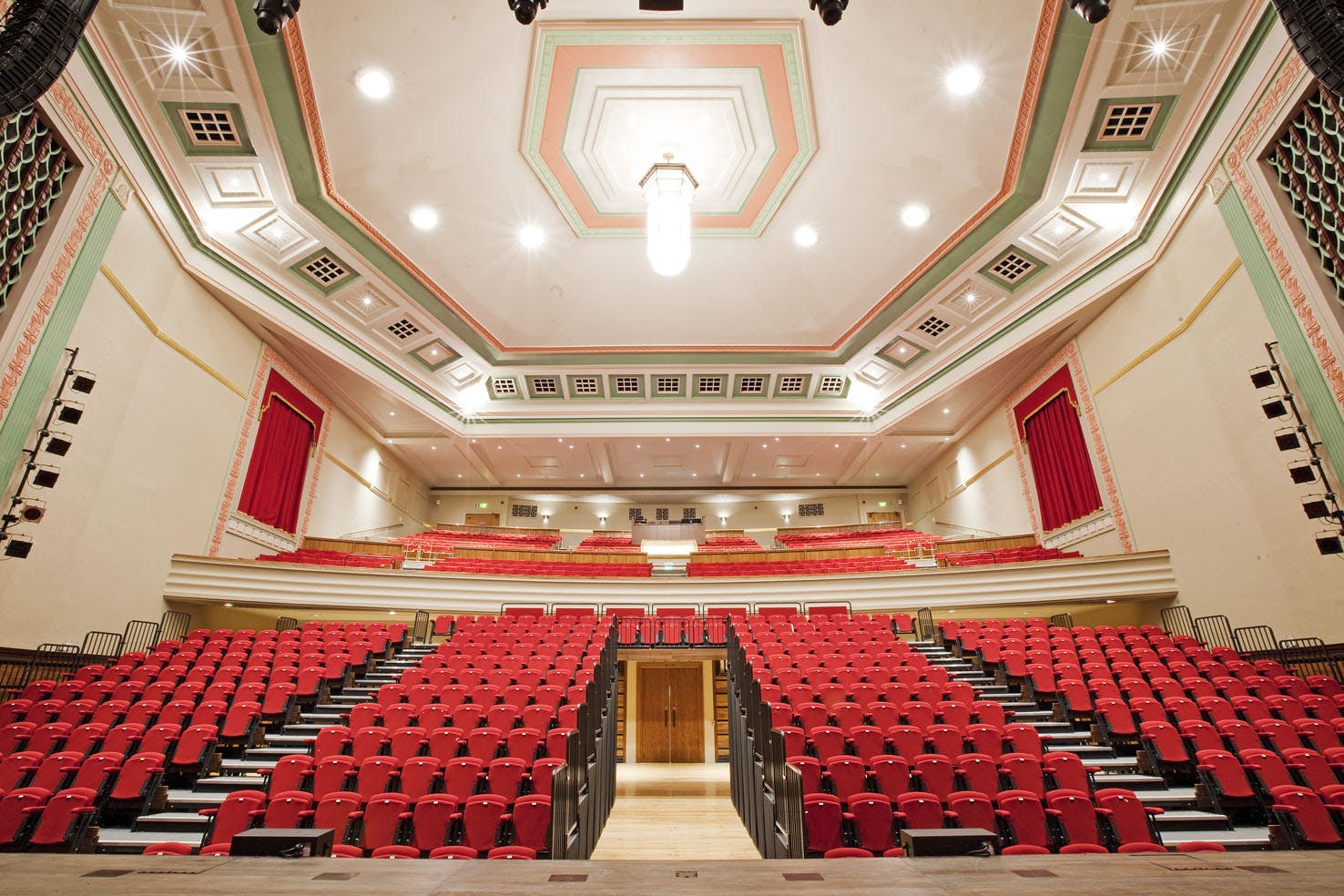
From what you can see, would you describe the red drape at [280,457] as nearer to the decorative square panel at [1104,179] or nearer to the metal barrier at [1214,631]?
the decorative square panel at [1104,179]

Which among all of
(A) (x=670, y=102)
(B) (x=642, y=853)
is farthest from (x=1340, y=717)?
(A) (x=670, y=102)

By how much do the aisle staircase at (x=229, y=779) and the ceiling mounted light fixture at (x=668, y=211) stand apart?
218 inches

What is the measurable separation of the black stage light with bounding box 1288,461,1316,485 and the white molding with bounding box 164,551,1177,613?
7.63ft

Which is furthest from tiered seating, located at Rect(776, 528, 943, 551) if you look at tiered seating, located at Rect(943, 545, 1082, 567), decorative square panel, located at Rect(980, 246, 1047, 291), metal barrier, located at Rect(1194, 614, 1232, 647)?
metal barrier, located at Rect(1194, 614, 1232, 647)

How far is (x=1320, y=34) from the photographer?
2795 millimetres

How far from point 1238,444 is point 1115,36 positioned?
4208mm

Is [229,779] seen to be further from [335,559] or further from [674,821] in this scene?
[335,559]

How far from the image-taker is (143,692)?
479 cm

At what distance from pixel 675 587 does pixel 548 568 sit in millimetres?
2125

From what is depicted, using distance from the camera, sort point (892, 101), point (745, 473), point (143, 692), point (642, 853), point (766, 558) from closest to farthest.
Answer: point (642, 853), point (143, 692), point (892, 101), point (766, 558), point (745, 473)

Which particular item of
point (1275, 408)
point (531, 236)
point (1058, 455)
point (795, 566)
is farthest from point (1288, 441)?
point (531, 236)

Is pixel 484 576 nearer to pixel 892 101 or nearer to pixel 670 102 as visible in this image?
pixel 670 102

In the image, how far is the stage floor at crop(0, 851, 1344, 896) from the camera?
139 cm

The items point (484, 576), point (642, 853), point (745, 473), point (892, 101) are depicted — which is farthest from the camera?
point (745, 473)
